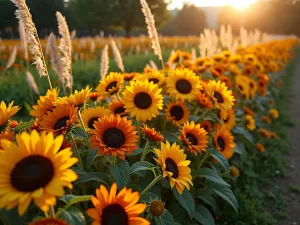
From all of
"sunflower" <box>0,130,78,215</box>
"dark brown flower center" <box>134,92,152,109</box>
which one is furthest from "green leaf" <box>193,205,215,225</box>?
"sunflower" <box>0,130,78,215</box>

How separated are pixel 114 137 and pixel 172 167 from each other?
30 cm

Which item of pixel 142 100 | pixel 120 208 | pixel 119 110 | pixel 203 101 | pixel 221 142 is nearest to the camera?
pixel 120 208

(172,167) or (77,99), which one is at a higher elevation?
(77,99)

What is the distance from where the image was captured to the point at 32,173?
1.08 meters

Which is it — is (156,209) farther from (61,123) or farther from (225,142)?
(225,142)

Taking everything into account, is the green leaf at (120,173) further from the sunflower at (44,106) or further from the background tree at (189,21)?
the background tree at (189,21)

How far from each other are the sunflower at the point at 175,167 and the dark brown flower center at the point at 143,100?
0.47 metres

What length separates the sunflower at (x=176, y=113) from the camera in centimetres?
239

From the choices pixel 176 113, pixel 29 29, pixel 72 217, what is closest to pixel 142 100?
pixel 176 113

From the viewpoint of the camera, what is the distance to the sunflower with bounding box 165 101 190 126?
239cm

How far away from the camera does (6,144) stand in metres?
1.10

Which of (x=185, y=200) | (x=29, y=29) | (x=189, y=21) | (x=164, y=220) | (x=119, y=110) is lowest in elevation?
(x=189, y=21)

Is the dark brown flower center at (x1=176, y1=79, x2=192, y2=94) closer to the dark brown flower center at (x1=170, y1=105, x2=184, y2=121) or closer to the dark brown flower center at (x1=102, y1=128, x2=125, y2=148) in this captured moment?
the dark brown flower center at (x1=170, y1=105, x2=184, y2=121)

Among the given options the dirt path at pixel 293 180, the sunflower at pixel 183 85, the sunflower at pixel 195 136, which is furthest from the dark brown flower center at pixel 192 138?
the dirt path at pixel 293 180
